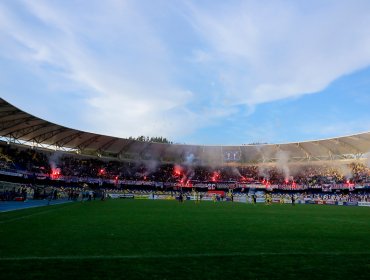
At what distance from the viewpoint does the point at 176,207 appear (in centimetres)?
3325

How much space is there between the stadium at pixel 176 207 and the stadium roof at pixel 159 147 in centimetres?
24

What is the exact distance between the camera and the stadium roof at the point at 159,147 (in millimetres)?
54906

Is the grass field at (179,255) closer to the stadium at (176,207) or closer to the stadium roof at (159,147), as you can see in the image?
the stadium at (176,207)

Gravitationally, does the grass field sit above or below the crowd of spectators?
below

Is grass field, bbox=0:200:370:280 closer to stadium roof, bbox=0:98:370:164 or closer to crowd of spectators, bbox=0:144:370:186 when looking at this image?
stadium roof, bbox=0:98:370:164

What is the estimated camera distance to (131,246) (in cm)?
1017

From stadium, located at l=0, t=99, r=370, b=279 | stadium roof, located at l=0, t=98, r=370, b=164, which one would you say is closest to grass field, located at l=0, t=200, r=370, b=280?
stadium, located at l=0, t=99, r=370, b=279

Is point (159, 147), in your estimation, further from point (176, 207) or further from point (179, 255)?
point (179, 255)

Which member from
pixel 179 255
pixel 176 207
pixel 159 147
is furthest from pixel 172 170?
pixel 179 255

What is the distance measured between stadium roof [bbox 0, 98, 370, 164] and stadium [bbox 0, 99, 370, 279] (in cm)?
24

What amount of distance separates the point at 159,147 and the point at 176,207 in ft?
143

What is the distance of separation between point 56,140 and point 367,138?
55.8 metres

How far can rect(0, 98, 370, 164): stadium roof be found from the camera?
54906 mm

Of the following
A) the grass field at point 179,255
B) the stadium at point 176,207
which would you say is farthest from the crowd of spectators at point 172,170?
the grass field at point 179,255
